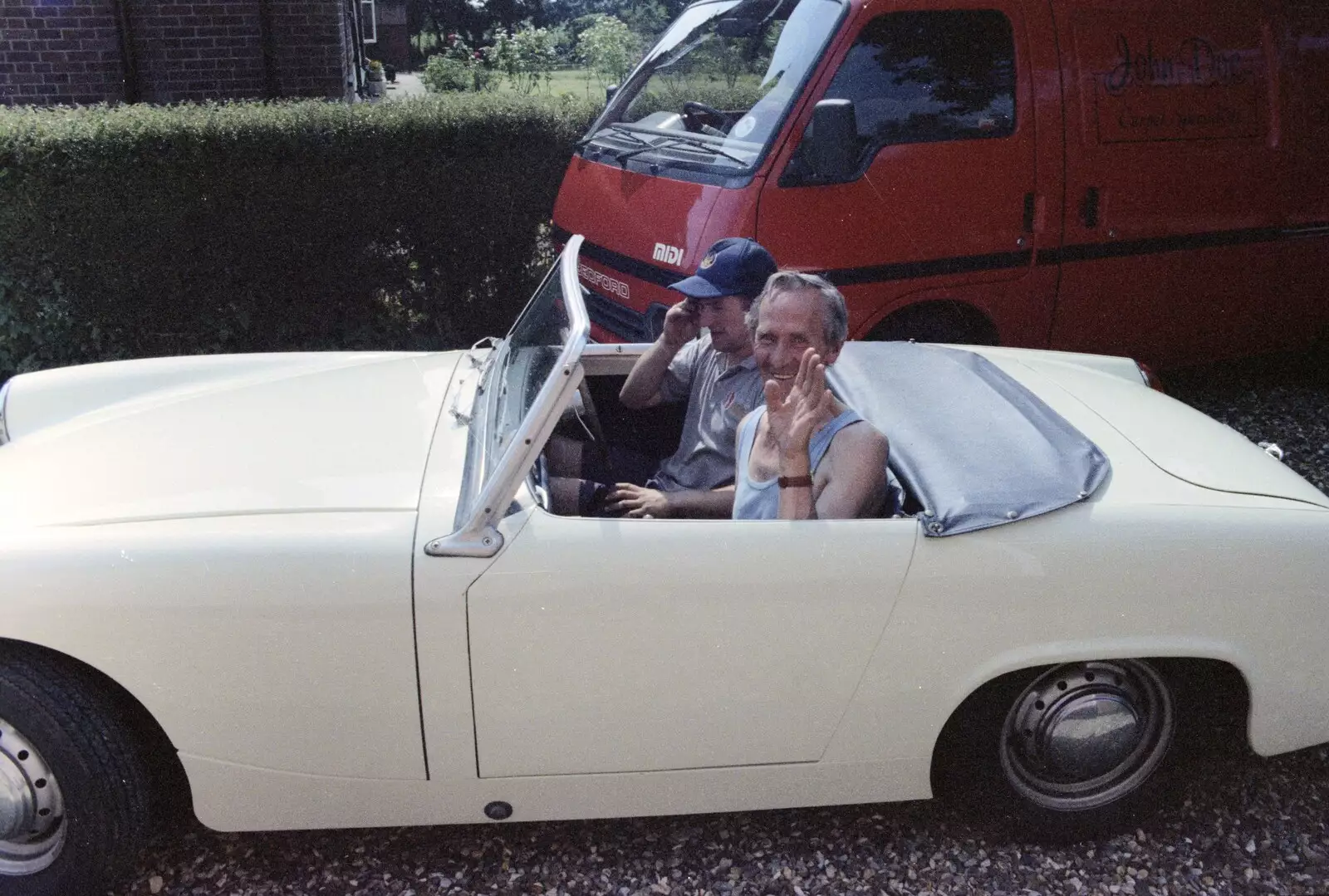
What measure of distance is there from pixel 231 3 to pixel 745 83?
4959 mm

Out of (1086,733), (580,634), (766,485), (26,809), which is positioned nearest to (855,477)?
(766,485)

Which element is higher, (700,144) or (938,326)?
(700,144)

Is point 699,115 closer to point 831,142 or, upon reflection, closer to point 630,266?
point 630,266

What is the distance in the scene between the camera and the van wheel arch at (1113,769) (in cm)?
261

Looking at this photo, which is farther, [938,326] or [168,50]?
[168,50]

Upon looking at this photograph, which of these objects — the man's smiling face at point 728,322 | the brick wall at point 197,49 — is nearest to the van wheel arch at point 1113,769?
the man's smiling face at point 728,322

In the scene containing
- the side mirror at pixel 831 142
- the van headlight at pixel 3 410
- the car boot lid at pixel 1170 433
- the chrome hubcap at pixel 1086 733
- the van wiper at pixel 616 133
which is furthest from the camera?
the van wiper at pixel 616 133

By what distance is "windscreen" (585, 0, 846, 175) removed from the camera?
4570 mm

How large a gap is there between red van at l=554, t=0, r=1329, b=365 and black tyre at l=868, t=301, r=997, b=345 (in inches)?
0.4

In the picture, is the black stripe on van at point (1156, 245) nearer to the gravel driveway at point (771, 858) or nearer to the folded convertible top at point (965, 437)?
the folded convertible top at point (965, 437)

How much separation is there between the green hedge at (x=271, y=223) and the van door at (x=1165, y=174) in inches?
117

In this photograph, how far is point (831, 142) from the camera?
4348 mm

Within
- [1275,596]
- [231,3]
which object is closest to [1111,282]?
[1275,596]

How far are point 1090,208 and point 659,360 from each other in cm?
253
